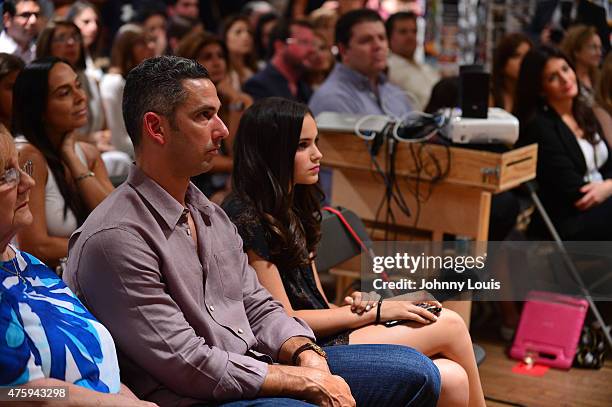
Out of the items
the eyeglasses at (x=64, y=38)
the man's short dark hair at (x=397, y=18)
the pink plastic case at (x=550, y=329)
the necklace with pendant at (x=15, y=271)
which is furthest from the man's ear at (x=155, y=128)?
the man's short dark hair at (x=397, y=18)

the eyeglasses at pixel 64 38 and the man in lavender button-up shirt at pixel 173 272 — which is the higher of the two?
the eyeglasses at pixel 64 38

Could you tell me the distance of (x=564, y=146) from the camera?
4.22 metres

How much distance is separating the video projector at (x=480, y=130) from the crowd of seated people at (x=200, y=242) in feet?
1.68

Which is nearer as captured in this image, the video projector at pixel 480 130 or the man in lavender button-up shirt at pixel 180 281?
the man in lavender button-up shirt at pixel 180 281

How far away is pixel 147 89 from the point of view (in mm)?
2105

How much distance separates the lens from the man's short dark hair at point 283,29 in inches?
228

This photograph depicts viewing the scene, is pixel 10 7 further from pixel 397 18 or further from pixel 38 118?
pixel 397 18

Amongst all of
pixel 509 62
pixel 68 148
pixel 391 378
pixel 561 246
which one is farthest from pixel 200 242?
pixel 509 62

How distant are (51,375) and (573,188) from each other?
2945 mm

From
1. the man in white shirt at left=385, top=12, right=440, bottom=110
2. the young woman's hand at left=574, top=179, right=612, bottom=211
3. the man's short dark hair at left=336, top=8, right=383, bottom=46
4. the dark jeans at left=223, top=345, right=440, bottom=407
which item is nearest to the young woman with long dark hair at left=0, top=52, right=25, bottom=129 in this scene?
the dark jeans at left=223, top=345, right=440, bottom=407

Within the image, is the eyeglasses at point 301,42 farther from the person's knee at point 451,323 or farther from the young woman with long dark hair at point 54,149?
the person's knee at point 451,323

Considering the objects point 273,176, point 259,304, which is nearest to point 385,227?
point 273,176

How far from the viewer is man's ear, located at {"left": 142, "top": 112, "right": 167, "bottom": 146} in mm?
2092

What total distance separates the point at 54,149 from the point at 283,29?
116 inches
